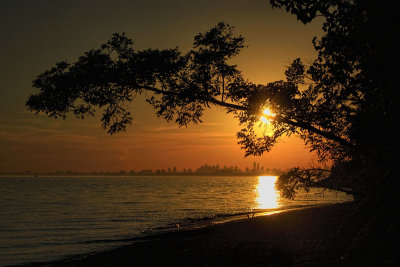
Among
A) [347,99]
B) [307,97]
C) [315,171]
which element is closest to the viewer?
[347,99]

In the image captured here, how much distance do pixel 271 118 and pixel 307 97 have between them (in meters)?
1.48

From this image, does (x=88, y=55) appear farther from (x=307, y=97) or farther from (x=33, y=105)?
(x=307, y=97)

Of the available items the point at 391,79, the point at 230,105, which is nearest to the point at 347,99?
the point at 391,79

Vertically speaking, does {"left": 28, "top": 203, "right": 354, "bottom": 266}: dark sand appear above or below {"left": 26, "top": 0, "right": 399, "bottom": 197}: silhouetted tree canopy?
below

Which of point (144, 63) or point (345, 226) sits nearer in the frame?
point (345, 226)

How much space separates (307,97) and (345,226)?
23.5 ft

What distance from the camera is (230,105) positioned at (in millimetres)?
14586

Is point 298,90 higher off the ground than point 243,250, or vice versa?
point 298,90

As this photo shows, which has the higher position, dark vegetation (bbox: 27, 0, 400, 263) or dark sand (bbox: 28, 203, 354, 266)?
dark vegetation (bbox: 27, 0, 400, 263)

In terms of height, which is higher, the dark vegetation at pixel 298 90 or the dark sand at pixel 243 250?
the dark vegetation at pixel 298 90

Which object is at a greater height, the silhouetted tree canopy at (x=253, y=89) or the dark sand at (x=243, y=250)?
the silhouetted tree canopy at (x=253, y=89)

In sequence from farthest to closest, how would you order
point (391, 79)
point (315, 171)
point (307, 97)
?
point (315, 171) → point (307, 97) → point (391, 79)

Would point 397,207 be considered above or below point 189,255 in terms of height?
above

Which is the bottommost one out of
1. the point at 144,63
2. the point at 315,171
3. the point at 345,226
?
the point at 345,226
